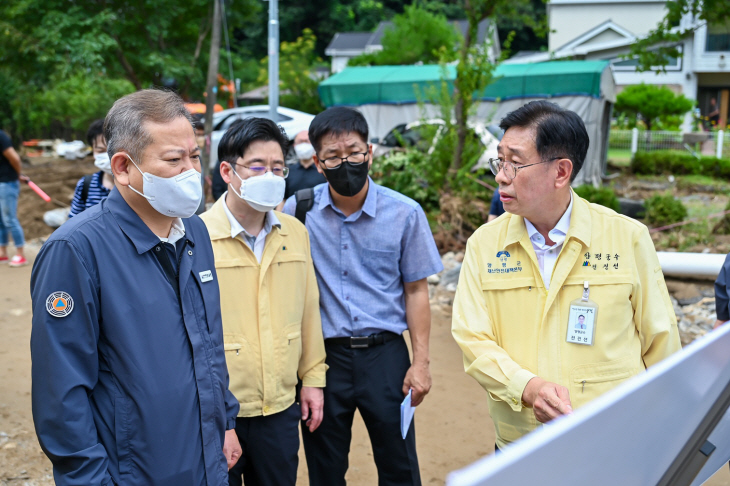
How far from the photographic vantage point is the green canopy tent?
1432cm

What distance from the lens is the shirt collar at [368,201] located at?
9.82 feet

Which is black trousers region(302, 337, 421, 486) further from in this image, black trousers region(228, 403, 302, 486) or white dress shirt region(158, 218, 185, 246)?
white dress shirt region(158, 218, 185, 246)

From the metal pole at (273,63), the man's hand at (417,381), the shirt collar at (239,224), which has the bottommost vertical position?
the man's hand at (417,381)

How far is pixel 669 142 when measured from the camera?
20984 mm

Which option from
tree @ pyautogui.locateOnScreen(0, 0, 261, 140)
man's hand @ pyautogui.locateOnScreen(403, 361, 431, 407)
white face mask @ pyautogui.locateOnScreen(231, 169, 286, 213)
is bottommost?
man's hand @ pyautogui.locateOnScreen(403, 361, 431, 407)

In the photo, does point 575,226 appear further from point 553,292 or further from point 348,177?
point 348,177

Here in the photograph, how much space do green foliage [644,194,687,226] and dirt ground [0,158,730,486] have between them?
4077 millimetres

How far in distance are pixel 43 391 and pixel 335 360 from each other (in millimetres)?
1423

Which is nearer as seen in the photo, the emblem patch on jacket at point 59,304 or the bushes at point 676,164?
the emblem patch on jacket at point 59,304

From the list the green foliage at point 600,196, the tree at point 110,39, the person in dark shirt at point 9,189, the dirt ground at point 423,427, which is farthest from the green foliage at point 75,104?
the dirt ground at point 423,427

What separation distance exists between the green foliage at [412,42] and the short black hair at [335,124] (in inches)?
997

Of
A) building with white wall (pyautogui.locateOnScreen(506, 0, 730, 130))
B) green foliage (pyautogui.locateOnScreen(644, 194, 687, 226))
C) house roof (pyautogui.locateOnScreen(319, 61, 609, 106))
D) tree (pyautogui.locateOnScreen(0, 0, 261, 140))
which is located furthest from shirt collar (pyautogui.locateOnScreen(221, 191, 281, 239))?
building with white wall (pyautogui.locateOnScreen(506, 0, 730, 130))

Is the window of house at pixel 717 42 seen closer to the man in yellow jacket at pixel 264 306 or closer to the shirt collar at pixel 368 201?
the shirt collar at pixel 368 201

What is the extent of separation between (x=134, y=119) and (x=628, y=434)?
1.59 m
